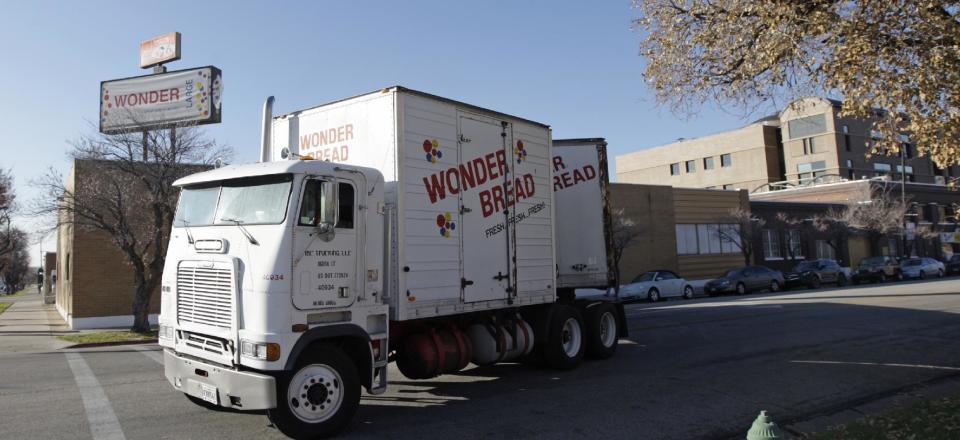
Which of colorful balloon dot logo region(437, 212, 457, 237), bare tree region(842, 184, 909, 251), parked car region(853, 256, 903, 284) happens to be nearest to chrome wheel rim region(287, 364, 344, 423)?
colorful balloon dot logo region(437, 212, 457, 237)

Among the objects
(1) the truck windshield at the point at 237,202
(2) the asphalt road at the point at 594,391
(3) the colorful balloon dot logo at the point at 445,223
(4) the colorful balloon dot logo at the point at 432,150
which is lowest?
(2) the asphalt road at the point at 594,391

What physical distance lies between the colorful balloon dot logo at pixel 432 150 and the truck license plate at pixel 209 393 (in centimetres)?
359

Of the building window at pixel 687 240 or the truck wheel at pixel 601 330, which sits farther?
the building window at pixel 687 240

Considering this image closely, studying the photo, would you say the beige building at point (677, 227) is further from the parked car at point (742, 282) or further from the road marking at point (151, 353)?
the road marking at point (151, 353)

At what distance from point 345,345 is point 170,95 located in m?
20.6

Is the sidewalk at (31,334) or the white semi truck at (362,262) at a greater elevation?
the white semi truck at (362,262)

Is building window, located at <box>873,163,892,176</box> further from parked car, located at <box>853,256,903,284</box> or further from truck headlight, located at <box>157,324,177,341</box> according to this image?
truck headlight, located at <box>157,324,177,341</box>

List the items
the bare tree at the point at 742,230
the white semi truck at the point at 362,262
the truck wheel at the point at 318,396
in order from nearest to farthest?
the truck wheel at the point at 318,396 → the white semi truck at the point at 362,262 → the bare tree at the point at 742,230

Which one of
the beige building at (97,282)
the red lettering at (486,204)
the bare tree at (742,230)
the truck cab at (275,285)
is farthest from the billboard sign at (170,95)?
the bare tree at (742,230)

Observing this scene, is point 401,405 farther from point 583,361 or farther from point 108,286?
point 108,286

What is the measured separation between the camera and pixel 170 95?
23.5m

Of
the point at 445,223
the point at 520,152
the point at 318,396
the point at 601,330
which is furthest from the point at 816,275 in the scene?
the point at 318,396

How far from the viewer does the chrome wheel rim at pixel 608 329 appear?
35.6ft

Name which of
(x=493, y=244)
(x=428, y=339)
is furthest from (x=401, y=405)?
(x=493, y=244)
